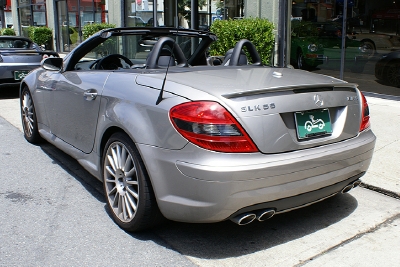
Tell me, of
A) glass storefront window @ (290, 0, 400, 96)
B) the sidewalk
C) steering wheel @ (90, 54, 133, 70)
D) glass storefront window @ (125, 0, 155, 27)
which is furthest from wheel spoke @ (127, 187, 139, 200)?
glass storefront window @ (125, 0, 155, 27)

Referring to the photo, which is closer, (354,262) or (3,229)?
(354,262)

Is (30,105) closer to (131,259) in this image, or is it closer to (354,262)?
(131,259)

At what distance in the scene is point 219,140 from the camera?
282cm

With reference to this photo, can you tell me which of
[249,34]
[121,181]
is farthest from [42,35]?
[121,181]

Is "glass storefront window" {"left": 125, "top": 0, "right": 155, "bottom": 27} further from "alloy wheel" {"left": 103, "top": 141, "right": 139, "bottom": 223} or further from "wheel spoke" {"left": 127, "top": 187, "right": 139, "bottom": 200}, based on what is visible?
"wheel spoke" {"left": 127, "top": 187, "right": 139, "bottom": 200}

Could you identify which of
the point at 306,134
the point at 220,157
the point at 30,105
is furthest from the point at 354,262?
the point at 30,105

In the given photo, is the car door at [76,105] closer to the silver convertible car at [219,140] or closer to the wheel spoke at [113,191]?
the silver convertible car at [219,140]

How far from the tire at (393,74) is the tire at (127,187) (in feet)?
21.6

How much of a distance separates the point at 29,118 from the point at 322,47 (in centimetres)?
638

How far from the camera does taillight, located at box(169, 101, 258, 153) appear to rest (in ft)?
9.27

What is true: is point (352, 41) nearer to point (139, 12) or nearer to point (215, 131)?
point (215, 131)

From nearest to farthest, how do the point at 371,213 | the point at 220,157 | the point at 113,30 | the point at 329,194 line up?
Answer: the point at 220,157 → the point at 329,194 → the point at 371,213 → the point at 113,30

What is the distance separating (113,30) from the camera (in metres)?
4.20

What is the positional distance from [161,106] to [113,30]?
4.87 feet
